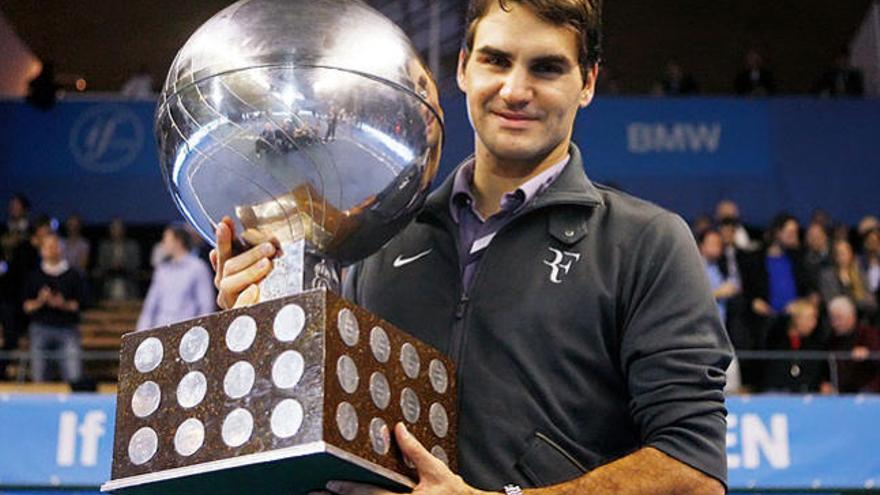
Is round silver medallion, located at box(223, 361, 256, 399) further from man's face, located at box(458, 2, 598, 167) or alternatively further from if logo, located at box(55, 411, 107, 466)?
if logo, located at box(55, 411, 107, 466)

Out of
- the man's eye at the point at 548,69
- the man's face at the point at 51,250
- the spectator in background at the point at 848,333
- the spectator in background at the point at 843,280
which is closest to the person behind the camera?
the man's eye at the point at 548,69

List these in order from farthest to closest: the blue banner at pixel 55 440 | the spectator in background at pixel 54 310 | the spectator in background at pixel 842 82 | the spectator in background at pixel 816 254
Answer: the spectator in background at pixel 842 82 → the spectator in background at pixel 816 254 → the spectator in background at pixel 54 310 → the blue banner at pixel 55 440

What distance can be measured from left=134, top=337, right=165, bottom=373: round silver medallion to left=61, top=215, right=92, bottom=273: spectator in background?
9.96 m

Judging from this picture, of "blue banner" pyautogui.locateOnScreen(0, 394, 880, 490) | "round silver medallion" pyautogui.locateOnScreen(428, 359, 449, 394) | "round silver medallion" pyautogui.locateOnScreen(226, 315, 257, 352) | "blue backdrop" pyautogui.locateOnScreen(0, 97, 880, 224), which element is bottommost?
"blue banner" pyautogui.locateOnScreen(0, 394, 880, 490)

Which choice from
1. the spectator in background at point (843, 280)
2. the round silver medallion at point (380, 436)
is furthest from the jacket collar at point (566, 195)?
the spectator in background at point (843, 280)

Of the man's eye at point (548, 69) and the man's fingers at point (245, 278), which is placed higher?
the man's eye at point (548, 69)

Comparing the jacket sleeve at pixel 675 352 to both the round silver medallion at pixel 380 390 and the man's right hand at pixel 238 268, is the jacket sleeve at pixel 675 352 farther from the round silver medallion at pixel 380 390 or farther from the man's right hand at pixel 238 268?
the man's right hand at pixel 238 268

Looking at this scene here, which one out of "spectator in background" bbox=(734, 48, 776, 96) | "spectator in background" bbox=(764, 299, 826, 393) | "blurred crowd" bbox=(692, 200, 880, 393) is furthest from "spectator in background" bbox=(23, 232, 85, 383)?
"spectator in background" bbox=(734, 48, 776, 96)

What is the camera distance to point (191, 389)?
1.68 metres

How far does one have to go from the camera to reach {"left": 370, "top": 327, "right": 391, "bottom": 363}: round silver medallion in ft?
5.69

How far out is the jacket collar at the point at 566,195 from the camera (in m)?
2.11

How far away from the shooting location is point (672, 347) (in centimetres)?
196

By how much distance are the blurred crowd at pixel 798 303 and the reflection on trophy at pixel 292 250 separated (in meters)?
5.69

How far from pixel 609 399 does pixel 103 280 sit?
1034 centimetres
